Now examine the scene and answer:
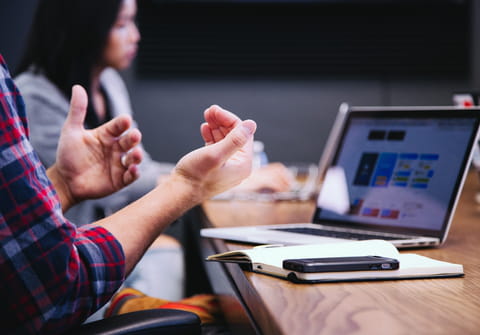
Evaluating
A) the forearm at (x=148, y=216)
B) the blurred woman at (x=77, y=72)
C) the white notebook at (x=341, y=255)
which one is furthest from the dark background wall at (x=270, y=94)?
the white notebook at (x=341, y=255)

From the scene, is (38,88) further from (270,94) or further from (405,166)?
(270,94)

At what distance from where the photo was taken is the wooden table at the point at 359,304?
0.63 m

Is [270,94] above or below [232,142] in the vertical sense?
below

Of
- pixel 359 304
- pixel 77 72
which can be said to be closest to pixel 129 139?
pixel 359 304

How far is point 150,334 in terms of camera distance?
845 mm

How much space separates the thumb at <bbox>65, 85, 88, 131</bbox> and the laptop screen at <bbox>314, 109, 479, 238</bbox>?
58cm

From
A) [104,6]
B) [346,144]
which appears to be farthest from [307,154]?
[346,144]

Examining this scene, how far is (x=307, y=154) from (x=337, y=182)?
2.47m

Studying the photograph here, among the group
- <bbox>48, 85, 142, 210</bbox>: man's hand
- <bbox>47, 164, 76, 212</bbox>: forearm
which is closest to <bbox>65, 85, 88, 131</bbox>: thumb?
<bbox>48, 85, 142, 210</bbox>: man's hand

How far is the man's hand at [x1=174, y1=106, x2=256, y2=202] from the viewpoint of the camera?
1.01 metres

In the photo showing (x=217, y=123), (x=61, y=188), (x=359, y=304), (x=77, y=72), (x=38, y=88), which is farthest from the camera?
(x=77, y=72)

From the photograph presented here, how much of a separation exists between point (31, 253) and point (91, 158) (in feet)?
2.07

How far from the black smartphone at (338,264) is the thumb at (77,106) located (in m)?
0.73

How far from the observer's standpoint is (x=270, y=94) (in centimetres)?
384
